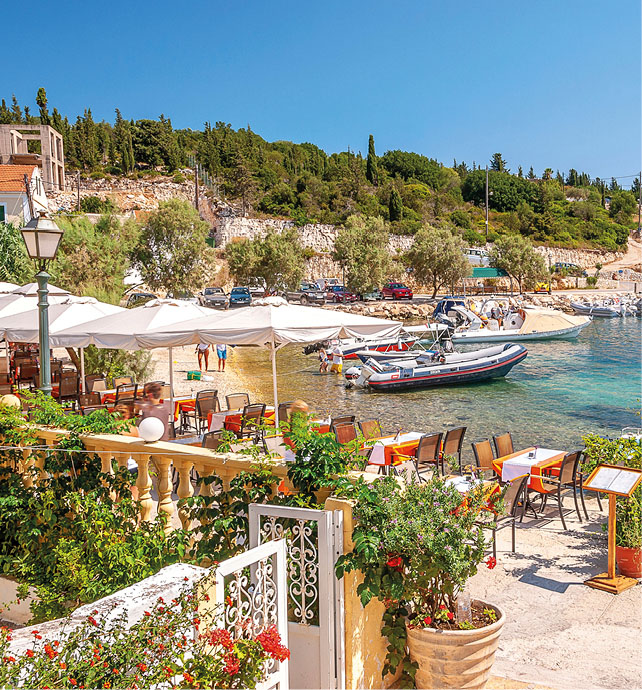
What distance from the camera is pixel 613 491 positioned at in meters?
5.86

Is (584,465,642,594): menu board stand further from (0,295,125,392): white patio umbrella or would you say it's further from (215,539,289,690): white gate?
(0,295,125,392): white patio umbrella

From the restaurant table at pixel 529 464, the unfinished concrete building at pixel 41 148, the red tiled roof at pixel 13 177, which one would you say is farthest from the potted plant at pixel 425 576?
the unfinished concrete building at pixel 41 148

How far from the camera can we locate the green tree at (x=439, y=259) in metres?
59.8

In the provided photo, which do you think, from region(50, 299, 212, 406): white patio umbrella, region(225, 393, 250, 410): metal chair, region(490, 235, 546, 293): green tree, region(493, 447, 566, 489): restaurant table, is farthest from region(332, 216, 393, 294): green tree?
region(493, 447, 566, 489): restaurant table

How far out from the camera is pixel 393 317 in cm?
4862

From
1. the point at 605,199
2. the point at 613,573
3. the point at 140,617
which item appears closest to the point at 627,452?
the point at 613,573

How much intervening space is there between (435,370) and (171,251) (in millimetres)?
23741

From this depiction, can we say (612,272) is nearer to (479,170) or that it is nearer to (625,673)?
(479,170)

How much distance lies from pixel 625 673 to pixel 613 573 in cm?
181

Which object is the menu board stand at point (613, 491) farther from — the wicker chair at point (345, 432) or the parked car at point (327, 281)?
the parked car at point (327, 281)

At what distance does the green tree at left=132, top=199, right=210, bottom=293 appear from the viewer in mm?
41031

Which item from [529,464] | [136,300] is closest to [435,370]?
[529,464]

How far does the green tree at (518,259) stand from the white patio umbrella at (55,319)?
199ft

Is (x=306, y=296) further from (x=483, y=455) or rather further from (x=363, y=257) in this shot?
(x=483, y=455)
